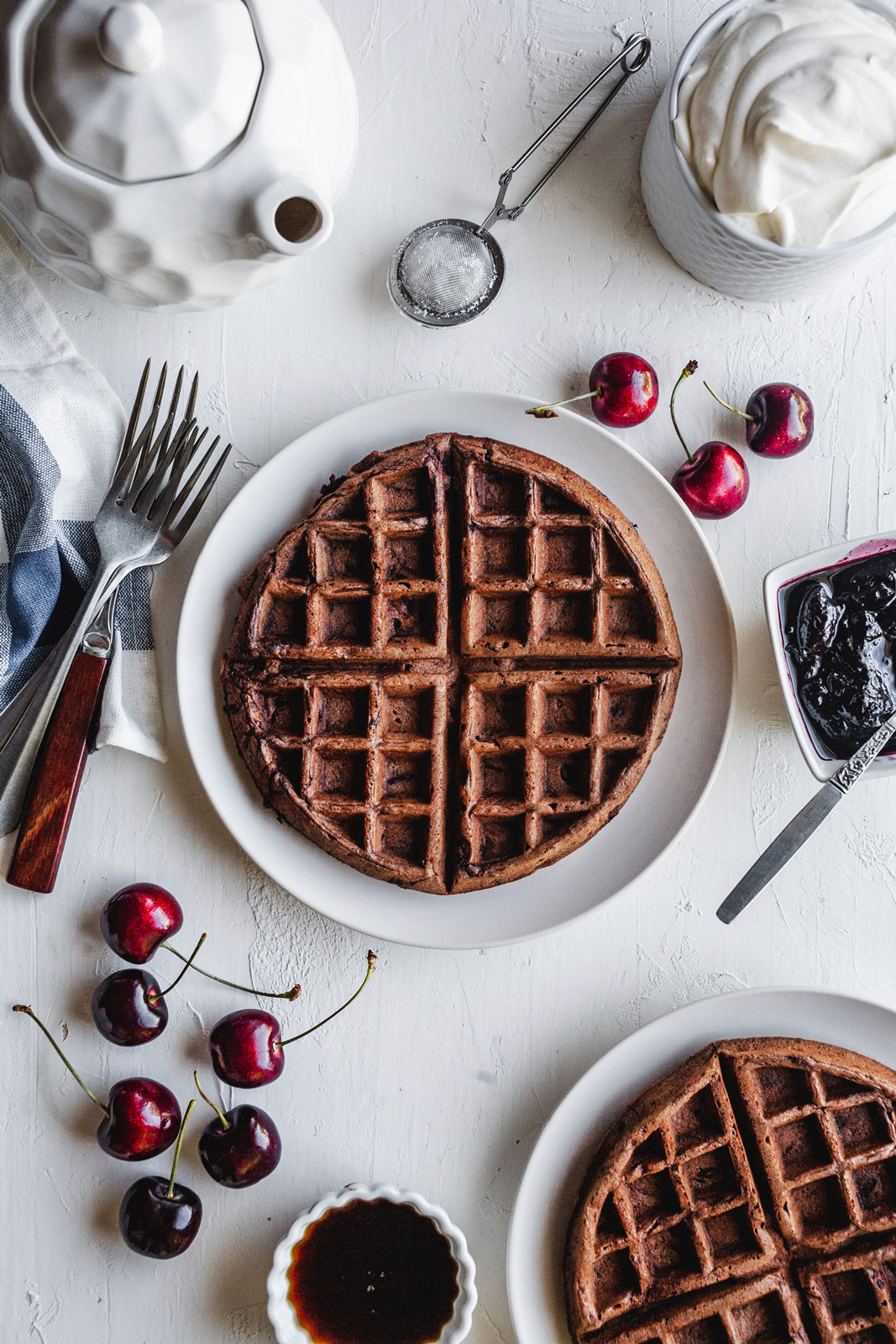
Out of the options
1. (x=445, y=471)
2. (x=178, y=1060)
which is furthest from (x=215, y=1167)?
(x=445, y=471)

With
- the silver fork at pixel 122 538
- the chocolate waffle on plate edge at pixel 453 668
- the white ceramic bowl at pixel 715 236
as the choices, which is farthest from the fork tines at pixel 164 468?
the white ceramic bowl at pixel 715 236

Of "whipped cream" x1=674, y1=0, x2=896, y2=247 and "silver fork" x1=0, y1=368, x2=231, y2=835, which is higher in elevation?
"whipped cream" x1=674, y1=0, x2=896, y2=247

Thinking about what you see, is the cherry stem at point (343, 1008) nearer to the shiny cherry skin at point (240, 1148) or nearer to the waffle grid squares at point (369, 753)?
the shiny cherry skin at point (240, 1148)

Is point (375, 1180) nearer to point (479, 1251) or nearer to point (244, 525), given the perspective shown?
point (479, 1251)

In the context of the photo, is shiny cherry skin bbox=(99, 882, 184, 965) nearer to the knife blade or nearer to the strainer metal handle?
the knife blade

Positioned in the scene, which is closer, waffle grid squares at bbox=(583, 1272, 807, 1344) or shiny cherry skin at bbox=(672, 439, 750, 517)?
waffle grid squares at bbox=(583, 1272, 807, 1344)

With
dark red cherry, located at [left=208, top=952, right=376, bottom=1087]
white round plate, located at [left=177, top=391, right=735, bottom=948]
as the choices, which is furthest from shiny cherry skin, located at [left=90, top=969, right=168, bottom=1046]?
white round plate, located at [left=177, top=391, right=735, bottom=948]

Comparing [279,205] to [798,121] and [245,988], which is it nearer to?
[798,121]
